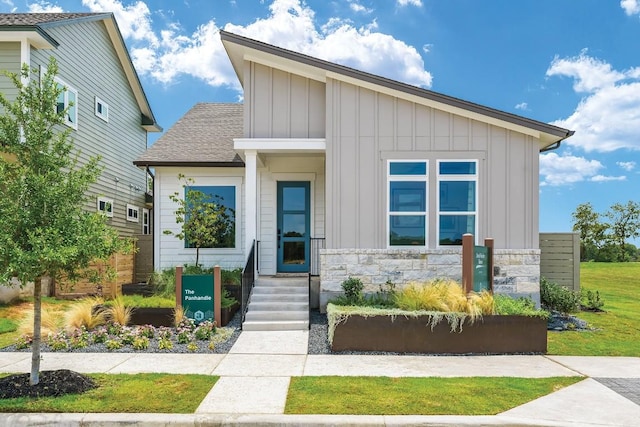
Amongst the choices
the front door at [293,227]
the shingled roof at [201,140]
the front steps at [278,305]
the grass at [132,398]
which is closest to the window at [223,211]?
the shingled roof at [201,140]

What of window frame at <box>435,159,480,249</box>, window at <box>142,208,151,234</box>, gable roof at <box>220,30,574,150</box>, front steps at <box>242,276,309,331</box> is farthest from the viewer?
window at <box>142,208,151,234</box>

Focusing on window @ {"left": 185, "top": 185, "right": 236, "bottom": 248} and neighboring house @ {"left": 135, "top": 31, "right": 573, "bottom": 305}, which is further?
window @ {"left": 185, "top": 185, "right": 236, "bottom": 248}

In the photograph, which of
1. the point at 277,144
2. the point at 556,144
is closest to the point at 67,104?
the point at 277,144

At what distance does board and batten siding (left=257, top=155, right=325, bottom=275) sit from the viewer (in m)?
12.5

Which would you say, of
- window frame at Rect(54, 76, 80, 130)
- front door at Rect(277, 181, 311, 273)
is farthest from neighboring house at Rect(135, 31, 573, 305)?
window frame at Rect(54, 76, 80, 130)

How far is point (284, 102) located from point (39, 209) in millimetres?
6094

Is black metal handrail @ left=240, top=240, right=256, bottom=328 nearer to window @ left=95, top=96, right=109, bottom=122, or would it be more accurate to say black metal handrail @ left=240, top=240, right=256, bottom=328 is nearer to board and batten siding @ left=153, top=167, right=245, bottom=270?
board and batten siding @ left=153, top=167, right=245, bottom=270

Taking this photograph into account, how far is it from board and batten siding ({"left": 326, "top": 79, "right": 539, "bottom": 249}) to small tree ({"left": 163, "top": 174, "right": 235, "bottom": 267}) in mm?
3526

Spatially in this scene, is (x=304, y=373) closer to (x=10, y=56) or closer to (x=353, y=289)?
(x=353, y=289)

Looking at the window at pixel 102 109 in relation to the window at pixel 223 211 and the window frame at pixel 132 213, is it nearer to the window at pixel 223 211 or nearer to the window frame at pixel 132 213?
the window frame at pixel 132 213

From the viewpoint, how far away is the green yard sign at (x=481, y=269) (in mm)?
8500

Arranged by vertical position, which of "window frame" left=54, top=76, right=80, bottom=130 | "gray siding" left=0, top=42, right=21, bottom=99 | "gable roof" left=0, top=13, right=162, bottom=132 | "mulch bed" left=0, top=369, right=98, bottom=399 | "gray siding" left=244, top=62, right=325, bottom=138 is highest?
"gable roof" left=0, top=13, right=162, bottom=132

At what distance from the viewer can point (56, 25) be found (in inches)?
531

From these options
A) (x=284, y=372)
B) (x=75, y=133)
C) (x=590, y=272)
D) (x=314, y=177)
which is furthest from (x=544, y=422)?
(x=590, y=272)
